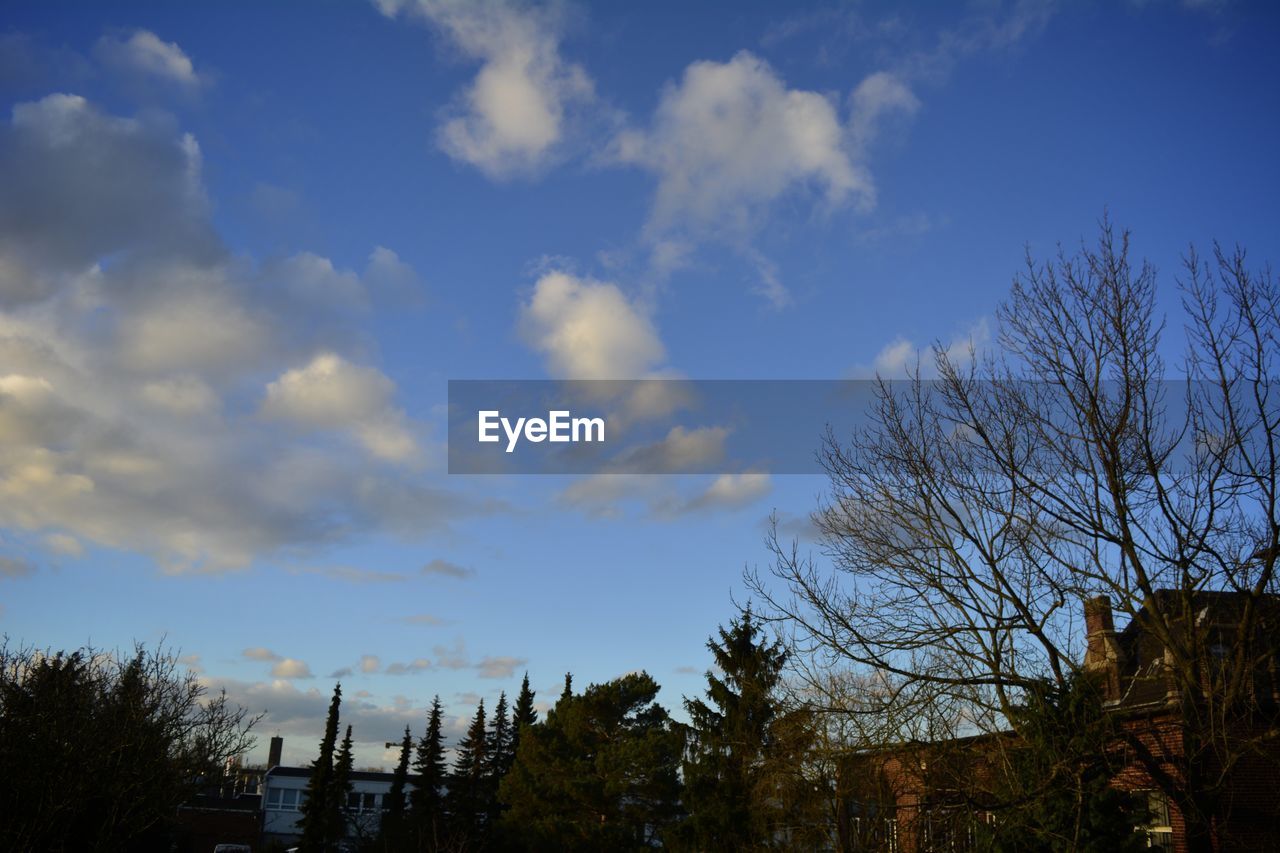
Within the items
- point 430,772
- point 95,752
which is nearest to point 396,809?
point 430,772

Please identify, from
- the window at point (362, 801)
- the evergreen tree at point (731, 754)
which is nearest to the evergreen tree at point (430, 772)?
the window at point (362, 801)

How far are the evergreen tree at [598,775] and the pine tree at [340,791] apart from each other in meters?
26.3

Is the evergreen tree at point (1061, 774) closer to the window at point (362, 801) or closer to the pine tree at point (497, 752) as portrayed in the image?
the pine tree at point (497, 752)

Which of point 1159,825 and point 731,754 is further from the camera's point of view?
point 731,754

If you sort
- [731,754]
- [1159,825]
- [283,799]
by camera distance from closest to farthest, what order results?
1. [1159,825]
2. [731,754]
3. [283,799]

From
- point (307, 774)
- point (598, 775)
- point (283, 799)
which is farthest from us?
point (307, 774)

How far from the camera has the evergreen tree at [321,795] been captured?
2309 inches

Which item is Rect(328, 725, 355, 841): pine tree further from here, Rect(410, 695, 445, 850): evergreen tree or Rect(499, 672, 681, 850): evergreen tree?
Rect(499, 672, 681, 850): evergreen tree

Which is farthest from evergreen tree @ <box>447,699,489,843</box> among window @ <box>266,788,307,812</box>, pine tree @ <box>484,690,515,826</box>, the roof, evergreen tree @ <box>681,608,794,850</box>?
evergreen tree @ <box>681,608,794,850</box>

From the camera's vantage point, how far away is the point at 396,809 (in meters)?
63.1

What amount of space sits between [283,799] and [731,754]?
62217 mm

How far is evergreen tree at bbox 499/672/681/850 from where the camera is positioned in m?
36.0

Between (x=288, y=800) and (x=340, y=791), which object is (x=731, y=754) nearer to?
(x=340, y=791)

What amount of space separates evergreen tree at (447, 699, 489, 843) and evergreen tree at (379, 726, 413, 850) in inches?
142
